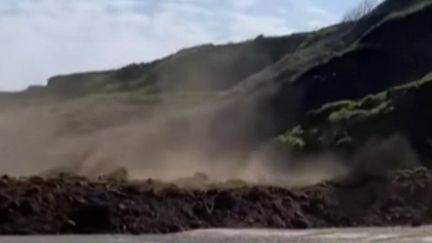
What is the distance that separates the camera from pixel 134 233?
49062 millimetres

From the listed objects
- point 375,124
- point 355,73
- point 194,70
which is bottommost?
point 375,124

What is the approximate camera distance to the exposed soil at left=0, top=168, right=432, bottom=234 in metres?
49.5

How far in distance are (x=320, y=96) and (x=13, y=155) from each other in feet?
79.4

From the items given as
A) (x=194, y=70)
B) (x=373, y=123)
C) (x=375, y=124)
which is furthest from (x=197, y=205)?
(x=194, y=70)

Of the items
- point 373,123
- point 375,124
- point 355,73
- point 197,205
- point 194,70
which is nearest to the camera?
point 197,205

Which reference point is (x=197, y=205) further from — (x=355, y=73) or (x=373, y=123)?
(x=355, y=73)

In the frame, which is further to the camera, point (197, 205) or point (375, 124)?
point (375, 124)

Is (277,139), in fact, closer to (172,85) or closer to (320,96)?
(320,96)

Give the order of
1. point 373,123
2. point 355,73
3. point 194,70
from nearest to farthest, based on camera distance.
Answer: point 373,123 → point 355,73 → point 194,70

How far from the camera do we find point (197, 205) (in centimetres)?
5278

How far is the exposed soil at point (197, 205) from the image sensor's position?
162 feet

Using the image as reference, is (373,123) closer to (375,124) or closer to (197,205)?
(375,124)

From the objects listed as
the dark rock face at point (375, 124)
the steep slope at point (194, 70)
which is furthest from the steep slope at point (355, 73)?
the steep slope at point (194, 70)

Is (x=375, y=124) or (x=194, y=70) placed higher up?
(x=194, y=70)
